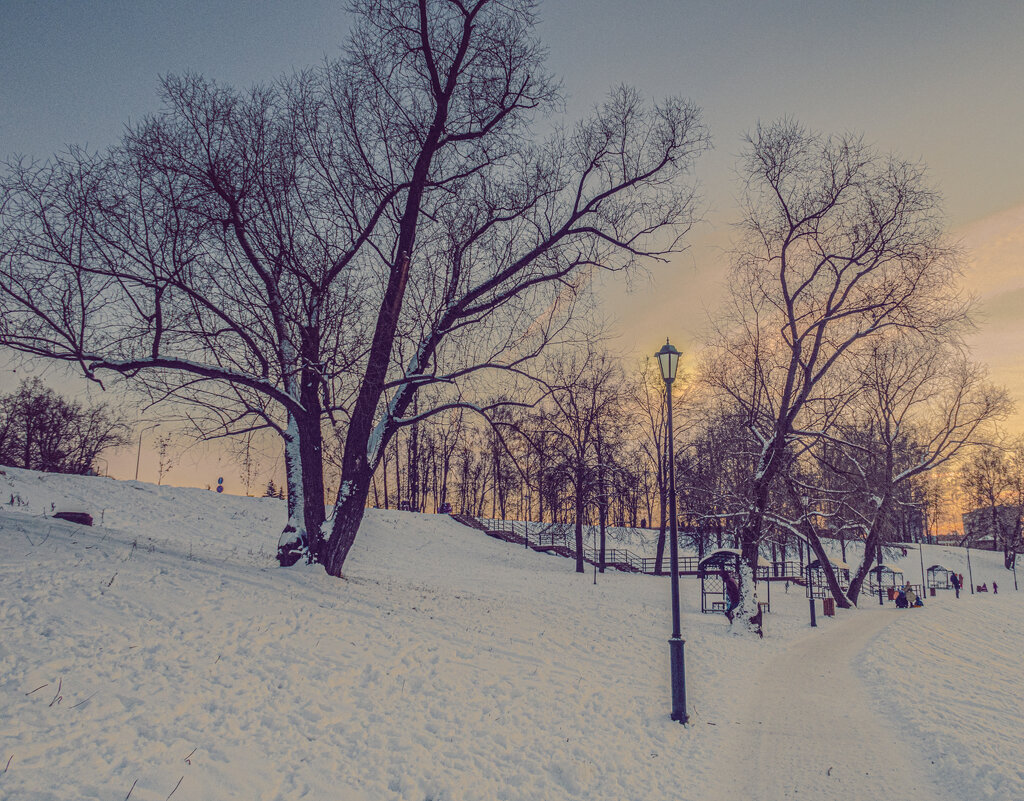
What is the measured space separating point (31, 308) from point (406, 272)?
585 centimetres

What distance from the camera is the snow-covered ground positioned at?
A: 446 centimetres

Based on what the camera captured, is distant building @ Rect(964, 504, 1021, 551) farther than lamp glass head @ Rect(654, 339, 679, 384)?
Yes

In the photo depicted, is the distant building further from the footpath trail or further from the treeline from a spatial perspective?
the treeline

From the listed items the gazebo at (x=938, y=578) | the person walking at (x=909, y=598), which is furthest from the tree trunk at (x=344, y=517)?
the gazebo at (x=938, y=578)

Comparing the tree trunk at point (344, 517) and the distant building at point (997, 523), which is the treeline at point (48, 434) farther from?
the distant building at point (997, 523)

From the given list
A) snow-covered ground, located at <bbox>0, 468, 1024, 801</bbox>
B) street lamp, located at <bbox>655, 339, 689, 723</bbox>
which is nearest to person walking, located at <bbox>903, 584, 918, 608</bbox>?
snow-covered ground, located at <bbox>0, 468, 1024, 801</bbox>

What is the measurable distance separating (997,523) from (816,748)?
6923 cm

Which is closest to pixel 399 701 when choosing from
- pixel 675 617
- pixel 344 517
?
pixel 675 617

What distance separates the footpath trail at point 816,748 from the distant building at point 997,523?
208 feet

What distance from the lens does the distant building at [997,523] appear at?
58.5 m

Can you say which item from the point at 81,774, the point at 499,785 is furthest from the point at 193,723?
the point at 499,785

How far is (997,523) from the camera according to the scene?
2313 inches

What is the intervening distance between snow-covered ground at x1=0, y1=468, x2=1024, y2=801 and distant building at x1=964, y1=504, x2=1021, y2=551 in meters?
60.5

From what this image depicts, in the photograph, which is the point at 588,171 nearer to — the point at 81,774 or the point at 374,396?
the point at 374,396
